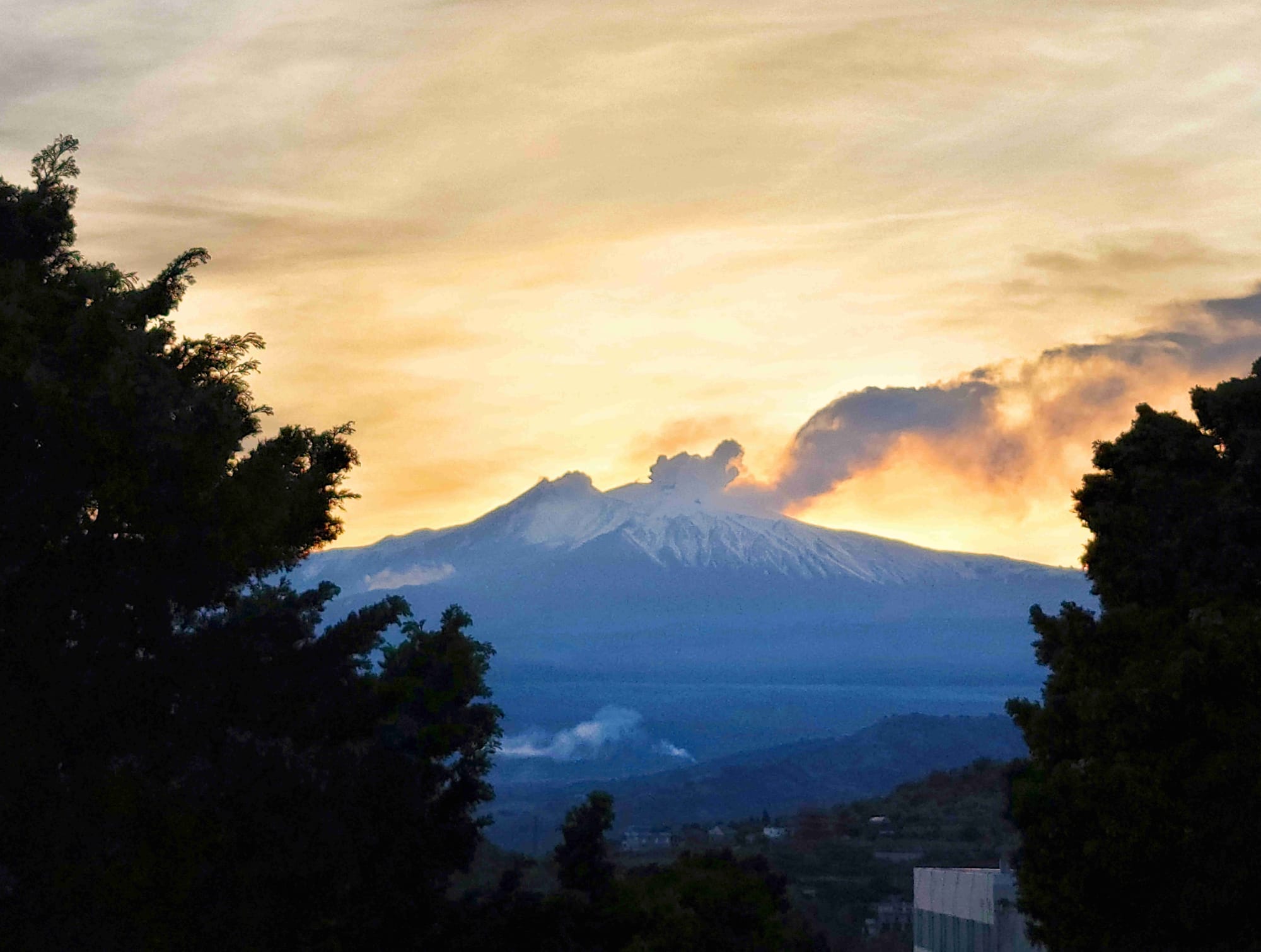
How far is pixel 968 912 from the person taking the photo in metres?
54.5

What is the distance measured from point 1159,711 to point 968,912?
2923 centimetres

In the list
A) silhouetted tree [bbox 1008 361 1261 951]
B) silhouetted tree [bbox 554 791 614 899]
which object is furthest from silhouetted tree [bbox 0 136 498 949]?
silhouetted tree [bbox 554 791 614 899]

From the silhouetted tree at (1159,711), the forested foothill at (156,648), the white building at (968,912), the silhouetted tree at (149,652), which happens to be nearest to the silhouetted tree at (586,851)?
the white building at (968,912)

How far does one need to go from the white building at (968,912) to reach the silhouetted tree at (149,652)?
88.5ft

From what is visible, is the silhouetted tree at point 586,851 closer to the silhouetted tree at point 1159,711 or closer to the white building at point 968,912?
the white building at point 968,912

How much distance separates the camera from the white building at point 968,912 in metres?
50.3

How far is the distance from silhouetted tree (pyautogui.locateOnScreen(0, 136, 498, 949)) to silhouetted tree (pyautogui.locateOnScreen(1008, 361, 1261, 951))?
10.8 metres

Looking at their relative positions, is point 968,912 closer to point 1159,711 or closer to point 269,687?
point 1159,711

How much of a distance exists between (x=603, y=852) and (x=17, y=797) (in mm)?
36668

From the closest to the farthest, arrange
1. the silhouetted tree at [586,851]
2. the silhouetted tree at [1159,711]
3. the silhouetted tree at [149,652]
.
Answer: the silhouetted tree at [149,652]
the silhouetted tree at [1159,711]
the silhouetted tree at [586,851]

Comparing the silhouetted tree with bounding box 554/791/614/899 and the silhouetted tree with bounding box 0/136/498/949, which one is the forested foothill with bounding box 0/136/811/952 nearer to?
the silhouetted tree with bounding box 0/136/498/949

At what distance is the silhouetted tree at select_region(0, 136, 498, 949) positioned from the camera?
850 inches

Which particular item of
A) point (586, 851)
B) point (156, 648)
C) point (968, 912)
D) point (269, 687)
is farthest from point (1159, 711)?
point (586, 851)

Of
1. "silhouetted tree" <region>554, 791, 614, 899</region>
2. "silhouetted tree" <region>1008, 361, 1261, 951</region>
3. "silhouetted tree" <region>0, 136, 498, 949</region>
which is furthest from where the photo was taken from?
"silhouetted tree" <region>554, 791, 614, 899</region>
